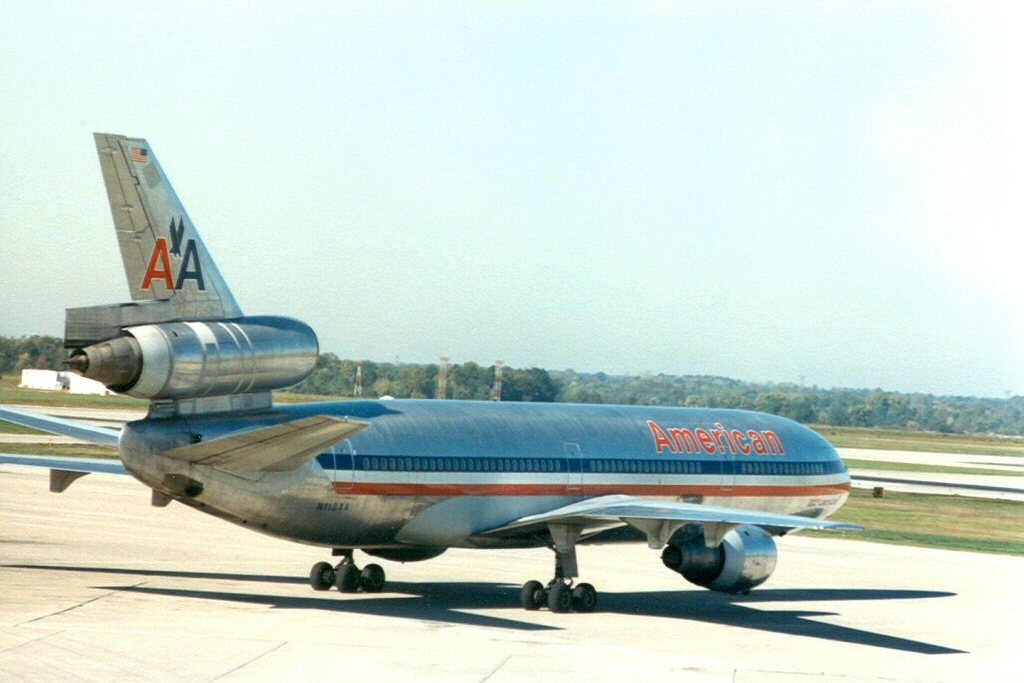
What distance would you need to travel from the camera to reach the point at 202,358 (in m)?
24.1

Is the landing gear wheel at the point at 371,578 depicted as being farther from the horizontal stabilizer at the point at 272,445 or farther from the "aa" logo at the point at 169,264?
the "aa" logo at the point at 169,264

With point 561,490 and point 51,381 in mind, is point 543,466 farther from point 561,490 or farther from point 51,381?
point 51,381

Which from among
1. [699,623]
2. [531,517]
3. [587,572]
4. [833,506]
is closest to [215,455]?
[531,517]

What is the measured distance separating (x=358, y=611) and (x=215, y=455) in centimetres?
475

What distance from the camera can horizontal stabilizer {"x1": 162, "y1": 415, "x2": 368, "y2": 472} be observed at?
986 inches

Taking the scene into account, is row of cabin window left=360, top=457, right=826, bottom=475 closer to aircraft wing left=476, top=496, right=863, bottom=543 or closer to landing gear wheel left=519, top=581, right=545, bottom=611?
aircraft wing left=476, top=496, right=863, bottom=543

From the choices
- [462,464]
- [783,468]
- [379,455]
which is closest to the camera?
[379,455]

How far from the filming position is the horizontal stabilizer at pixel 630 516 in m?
27.9

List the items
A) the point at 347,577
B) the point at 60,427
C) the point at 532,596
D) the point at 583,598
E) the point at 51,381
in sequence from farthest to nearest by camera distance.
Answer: the point at 51,381 → the point at 60,427 → the point at 347,577 → the point at 532,596 → the point at 583,598

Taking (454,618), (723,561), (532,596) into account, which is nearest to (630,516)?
(723,561)

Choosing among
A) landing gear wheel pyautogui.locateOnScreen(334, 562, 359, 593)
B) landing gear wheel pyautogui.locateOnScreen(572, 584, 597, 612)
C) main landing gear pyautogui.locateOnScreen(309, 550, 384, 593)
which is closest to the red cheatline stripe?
landing gear wheel pyautogui.locateOnScreen(572, 584, 597, 612)

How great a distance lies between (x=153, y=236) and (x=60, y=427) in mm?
9673

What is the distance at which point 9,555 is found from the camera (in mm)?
34062

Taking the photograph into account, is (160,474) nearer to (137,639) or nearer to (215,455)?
(215,455)
